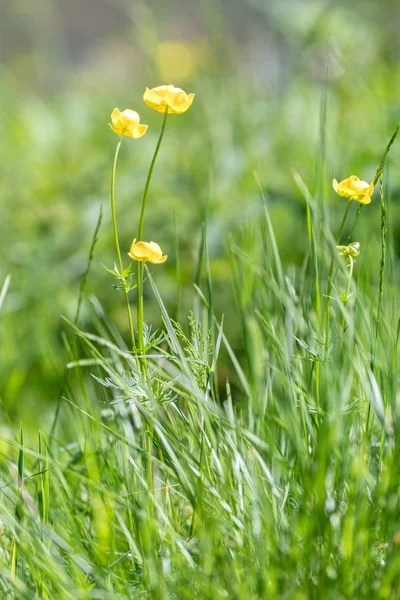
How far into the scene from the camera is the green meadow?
2.51ft

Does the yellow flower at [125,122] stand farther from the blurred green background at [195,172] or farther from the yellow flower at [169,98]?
the blurred green background at [195,172]

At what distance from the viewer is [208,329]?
4.09 feet

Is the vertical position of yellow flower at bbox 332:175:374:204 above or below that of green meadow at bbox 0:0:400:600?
above

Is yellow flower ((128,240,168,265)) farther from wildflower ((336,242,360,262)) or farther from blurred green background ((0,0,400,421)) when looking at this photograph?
blurred green background ((0,0,400,421))

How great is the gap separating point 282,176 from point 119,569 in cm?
157

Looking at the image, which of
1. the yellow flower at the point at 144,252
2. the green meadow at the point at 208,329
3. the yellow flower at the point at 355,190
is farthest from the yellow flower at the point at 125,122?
the yellow flower at the point at 355,190

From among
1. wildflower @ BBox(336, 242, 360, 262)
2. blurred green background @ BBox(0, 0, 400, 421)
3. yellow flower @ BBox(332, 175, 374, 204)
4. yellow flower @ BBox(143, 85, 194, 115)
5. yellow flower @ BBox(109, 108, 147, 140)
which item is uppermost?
yellow flower @ BBox(143, 85, 194, 115)

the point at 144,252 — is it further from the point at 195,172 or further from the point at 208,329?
the point at 195,172

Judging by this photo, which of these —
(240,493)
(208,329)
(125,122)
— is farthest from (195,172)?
(240,493)

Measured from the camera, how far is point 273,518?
2.52 ft

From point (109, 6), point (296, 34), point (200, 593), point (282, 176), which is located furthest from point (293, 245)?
point (109, 6)

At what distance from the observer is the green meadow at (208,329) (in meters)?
0.76

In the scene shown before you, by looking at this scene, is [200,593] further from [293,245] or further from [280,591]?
[293,245]

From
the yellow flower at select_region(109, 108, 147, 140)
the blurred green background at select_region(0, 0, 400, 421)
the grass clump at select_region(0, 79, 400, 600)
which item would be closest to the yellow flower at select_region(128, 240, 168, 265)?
the grass clump at select_region(0, 79, 400, 600)
